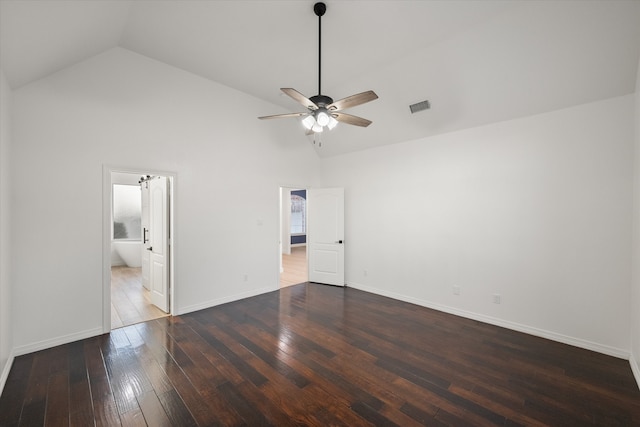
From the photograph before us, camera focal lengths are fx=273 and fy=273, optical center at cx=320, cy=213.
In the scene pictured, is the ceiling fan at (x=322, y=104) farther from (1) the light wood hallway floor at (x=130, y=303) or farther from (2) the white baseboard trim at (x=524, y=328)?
(1) the light wood hallway floor at (x=130, y=303)

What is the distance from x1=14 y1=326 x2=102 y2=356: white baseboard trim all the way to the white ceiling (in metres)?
2.78

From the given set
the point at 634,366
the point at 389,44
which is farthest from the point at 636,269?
the point at 389,44

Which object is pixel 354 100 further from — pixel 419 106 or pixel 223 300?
pixel 223 300

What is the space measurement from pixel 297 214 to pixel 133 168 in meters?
8.16

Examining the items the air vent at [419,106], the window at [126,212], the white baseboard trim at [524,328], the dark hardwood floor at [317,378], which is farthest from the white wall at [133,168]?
the window at [126,212]

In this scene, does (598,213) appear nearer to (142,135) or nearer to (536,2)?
(536,2)

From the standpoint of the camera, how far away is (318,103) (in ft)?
8.36

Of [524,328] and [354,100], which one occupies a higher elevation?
[354,100]

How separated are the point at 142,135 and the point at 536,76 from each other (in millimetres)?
4997

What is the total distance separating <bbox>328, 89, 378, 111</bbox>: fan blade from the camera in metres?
2.33

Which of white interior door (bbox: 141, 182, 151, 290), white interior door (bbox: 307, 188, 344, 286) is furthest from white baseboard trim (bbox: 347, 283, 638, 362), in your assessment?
white interior door (bbox: 141, 182, 151, 290)

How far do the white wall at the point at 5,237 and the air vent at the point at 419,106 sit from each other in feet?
14.9

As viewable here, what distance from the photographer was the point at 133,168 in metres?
3.69

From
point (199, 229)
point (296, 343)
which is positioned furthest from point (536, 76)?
point (199, 229)
